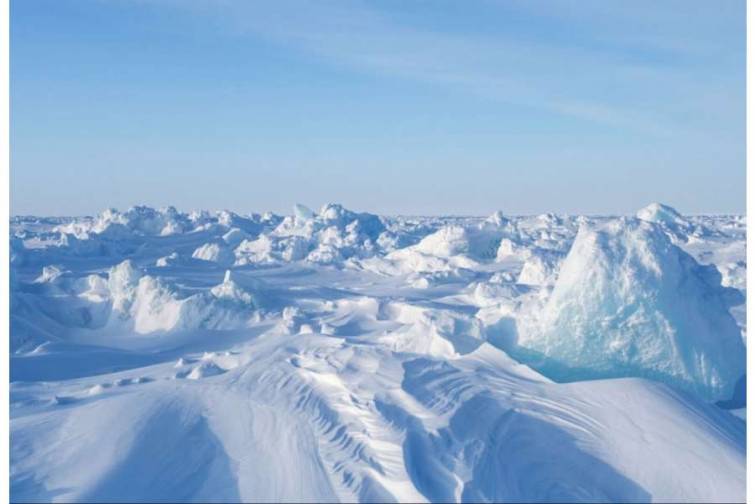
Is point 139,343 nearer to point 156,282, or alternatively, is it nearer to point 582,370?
point 156,282

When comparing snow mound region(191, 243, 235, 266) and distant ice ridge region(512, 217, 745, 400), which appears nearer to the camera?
distant ice ridge region(512, 217, 745, 400)

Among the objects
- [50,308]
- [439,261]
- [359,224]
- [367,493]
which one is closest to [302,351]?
[367,493]

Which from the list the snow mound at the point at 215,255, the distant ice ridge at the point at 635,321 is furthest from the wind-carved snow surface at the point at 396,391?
the snow mound at the point at 215,255

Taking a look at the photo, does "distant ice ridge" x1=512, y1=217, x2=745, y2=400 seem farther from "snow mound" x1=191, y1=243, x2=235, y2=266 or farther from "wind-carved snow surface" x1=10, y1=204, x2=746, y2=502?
"snow mound" x1=191, y1=243, x2=235, y2=266

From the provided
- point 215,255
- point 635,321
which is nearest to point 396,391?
point 635,321

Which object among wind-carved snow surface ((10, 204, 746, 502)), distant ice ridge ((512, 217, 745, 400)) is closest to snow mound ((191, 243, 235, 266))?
wind-carved snow surface ((10, 204, 746, 502))

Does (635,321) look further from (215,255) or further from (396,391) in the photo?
(215,255)
